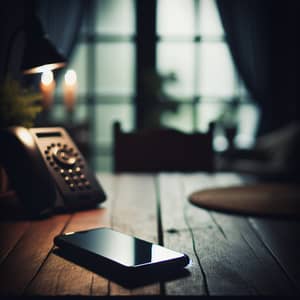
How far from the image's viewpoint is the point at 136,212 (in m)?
1.28

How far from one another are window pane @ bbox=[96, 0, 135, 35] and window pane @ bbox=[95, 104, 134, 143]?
2.59ft

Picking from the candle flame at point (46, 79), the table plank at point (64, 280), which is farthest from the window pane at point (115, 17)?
the table plank at point (64, 280)

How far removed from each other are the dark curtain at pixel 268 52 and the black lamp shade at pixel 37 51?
14.0 feet

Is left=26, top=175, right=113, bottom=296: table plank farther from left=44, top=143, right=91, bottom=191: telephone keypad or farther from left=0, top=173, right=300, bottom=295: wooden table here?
left=44, top=143, right=91, bottom=191: telephone keypad

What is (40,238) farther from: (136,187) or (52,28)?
(52,28)

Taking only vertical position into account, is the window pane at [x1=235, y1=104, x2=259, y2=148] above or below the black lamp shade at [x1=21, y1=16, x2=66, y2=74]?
below

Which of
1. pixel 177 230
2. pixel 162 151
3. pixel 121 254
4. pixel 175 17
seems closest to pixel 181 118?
pixel 175 17

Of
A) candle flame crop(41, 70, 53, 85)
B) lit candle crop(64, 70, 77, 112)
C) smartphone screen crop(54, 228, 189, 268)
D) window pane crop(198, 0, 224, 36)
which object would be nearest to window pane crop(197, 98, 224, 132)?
window pane crop(198, 0, 224, 36)

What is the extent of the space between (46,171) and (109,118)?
442 centimetres

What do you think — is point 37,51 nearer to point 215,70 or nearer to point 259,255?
point 259,255

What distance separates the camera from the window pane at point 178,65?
5.49 metres

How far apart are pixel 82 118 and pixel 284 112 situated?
7.06 ft

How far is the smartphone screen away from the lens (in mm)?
771

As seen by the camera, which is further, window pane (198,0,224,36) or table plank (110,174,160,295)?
window pane (198,0,224,36)
